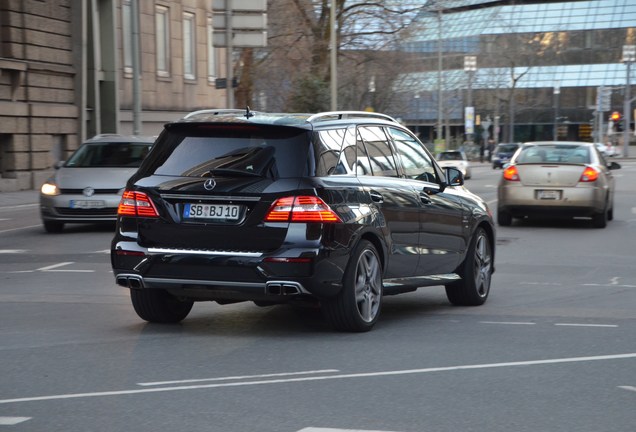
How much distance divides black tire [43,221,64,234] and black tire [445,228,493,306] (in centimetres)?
1000

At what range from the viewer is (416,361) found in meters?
7.61

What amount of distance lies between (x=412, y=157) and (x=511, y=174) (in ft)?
38.6

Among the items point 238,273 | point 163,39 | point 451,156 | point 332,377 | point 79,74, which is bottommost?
point 451,156

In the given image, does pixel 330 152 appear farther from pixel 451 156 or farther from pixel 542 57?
pixel 542 57

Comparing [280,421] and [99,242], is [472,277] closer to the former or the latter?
[280,421]

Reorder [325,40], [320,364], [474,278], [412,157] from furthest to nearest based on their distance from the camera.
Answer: [325,40] → [474,278] → [412,157] → [320,364]

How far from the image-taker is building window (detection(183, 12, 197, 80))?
1906 inches

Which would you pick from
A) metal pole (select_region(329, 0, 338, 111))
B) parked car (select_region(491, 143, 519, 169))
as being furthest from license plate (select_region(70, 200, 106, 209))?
parked car (select_region(491, 143, 519, 169))

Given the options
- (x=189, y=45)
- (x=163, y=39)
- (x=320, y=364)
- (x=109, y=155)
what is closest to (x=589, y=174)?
(x=109, y=155)

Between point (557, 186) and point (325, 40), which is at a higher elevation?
point (325, 40)

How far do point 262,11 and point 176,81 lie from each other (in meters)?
18.1

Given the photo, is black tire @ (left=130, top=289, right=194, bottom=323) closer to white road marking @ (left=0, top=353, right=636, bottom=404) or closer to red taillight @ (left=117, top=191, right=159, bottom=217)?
red taillight @ (left=117, top=191, right=159, bottom=217)

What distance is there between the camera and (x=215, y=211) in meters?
8.38

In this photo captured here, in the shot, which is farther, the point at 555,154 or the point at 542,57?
the point at 542,57
